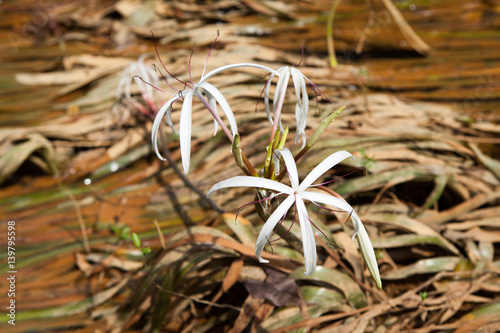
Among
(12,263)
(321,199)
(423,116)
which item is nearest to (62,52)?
(12,263)

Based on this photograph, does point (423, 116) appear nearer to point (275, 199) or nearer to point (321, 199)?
point (275, 199)

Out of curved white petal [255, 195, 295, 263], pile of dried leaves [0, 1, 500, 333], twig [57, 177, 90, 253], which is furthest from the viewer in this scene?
twig [57, 177, 90, 253]

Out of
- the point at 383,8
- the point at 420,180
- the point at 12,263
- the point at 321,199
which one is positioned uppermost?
the point at 383,8

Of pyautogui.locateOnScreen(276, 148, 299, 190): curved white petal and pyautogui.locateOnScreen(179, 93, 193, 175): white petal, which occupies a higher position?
pyautogui.locateOnScreen(179, 93, 193, 175): white petal

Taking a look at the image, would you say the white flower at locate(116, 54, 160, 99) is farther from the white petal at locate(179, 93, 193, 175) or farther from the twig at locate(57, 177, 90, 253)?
the white petal at locate(179, 93, 193, 175)

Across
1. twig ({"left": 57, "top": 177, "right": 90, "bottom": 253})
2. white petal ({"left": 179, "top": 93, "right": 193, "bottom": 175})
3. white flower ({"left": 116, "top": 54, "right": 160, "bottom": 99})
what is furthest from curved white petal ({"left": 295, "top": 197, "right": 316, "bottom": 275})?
white flower ({"left": 116, "top": 54, "right": 160, "bottom": 99})

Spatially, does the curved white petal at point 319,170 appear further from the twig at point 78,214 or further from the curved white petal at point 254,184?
the twig at point 78,214

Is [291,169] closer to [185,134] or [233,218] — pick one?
[185,134]

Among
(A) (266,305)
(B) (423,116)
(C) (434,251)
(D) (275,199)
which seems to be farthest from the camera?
(B) (423,116)

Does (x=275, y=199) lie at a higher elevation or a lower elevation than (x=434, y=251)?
higher
